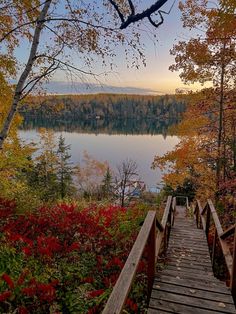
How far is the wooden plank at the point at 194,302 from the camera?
153 inches

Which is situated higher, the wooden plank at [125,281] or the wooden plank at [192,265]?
the wooden plank at [125,281]

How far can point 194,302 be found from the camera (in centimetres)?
407

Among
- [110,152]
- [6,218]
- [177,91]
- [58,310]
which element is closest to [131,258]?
[58,310]

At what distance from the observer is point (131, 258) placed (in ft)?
10.3

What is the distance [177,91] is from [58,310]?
12.7 meters

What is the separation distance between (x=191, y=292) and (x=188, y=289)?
0.09 meters

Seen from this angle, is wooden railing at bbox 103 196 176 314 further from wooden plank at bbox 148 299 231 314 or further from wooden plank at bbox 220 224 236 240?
wooden plank at bbox 220 224 236 240

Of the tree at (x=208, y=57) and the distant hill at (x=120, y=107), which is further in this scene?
the distant hill at (x=120, y=107)

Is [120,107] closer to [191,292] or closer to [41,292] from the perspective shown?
[191,292]

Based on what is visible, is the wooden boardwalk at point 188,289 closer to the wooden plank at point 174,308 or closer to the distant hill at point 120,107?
the wooden plank at point 174,308

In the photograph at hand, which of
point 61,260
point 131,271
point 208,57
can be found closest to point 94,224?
point 61,260

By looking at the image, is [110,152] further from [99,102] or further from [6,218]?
[99,102]

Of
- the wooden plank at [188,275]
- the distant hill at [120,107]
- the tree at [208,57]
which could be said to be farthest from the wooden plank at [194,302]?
the distant hill at [120,107]

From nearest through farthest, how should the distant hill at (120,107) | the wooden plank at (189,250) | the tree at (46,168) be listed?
the wooden plank at (189,250) → the tree at (46,168) → the distant hill at (120,107)
